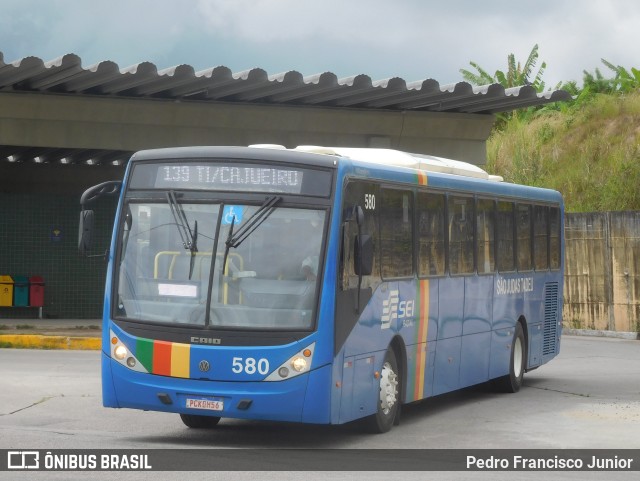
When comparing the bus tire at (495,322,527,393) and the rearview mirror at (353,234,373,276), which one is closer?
the rearview mirror at (353,234,373,276)

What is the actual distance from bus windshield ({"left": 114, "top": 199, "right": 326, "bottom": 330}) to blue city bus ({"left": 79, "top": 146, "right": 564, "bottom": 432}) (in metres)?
0.01

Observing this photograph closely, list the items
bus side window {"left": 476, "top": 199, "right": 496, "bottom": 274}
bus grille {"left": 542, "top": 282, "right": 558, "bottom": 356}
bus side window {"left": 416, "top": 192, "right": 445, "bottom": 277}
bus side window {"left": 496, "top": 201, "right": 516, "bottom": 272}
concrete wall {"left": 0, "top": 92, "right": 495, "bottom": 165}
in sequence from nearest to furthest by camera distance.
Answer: bus side window {"left": 416, "top": 192, "right": 445, "bottom": 277} < bus side window {"left": 476, "top": 199, "right": 496, "bottom": 274} < bus side window {"left": 496, "top": 201, "right": 516, "bottom": 272} < bus grille {"left": 542, "top": 282, "right": 558, "bottom": 356} < concrete wall {"left": 0, "top": 92, "right": 495, "bottom": 165}

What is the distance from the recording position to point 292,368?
11.3m

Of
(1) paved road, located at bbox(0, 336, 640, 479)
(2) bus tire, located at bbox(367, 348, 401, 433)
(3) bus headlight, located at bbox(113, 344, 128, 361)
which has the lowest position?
(1) paved road, located at bbox(0, 336, 640, 479)

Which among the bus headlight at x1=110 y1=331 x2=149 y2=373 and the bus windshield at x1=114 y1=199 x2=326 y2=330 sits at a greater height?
the bus windshield at x1=114 y1=199 x2=326 y2=330

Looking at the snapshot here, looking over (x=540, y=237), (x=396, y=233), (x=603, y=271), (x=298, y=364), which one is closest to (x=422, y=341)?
(x=396, y=233)

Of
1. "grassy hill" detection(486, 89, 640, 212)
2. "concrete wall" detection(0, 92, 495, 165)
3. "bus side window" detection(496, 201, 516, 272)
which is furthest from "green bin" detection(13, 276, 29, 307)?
"bus side window" detection(496, 201, 516, 272)

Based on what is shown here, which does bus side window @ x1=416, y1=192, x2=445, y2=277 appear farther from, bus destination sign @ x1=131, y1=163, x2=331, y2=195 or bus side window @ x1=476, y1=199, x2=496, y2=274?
bus destination sign @ x1=131, y1=163, x2=331, y2=195

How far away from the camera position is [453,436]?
1262 centimetres

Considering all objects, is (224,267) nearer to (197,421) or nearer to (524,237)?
(197,421)

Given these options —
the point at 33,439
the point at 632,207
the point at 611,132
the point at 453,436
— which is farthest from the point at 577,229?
the point at 33,439

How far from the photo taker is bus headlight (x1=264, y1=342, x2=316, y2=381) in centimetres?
1127

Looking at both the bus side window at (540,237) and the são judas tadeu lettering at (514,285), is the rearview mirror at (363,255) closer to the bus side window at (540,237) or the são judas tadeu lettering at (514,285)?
the são judas tadeu lettering at (514,285)

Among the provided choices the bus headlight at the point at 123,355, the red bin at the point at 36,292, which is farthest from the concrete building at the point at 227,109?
the bus headlight at the point at 123,355
